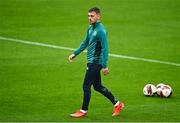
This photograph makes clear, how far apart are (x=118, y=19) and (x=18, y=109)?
1545 centimetres

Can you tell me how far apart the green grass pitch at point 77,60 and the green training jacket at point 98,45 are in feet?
4.22

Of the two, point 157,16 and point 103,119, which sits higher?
point 157,16

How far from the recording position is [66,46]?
85.1 feet

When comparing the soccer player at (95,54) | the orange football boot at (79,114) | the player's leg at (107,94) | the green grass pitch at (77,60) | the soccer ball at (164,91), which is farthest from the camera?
the soccer ball at (164,91)

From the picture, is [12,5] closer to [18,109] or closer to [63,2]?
[63,2]

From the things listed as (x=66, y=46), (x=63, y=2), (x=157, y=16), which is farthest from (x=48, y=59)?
(x=63, y=2)

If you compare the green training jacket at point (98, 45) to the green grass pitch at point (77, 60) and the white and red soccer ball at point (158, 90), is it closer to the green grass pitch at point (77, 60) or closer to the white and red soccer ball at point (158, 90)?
the green grass pitch at point (77, 60)

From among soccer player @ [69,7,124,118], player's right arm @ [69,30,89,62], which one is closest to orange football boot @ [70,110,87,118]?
soccer player @ [69,7,124,118]

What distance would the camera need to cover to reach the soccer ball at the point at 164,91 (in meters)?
18.4

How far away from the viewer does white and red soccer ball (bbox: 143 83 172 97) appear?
18.4 meters

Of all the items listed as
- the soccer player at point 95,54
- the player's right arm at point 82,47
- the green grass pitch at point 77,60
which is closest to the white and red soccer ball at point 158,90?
the green grass pitch at point 77,60

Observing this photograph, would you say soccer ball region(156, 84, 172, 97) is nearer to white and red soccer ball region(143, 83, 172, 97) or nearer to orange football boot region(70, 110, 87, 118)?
white and red soccer ball region(143, 83, 172, 97)

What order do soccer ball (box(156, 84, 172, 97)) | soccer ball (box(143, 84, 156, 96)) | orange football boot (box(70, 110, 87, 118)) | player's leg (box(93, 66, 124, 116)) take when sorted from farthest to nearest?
1. soccer ball (box(143, 84, 156, 96))
2. soccer ball (box(156, 84, 172, 97))
3. player's leg (box(93, 66, 124, 116))
4. orange football boot (box(70, 110, 87, 118))

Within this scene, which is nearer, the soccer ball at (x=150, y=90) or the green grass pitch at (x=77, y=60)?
the green grass pitch at (x=77, y=60)
